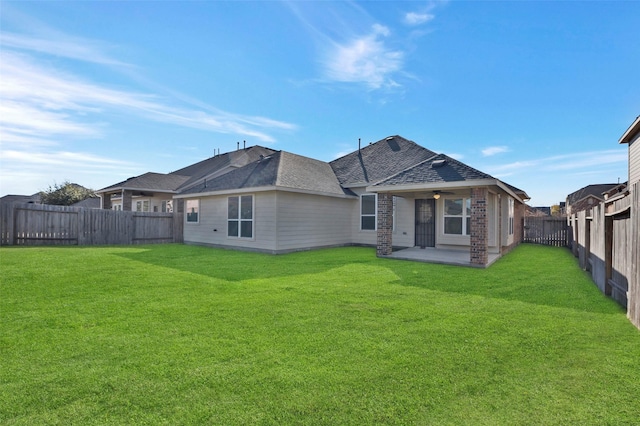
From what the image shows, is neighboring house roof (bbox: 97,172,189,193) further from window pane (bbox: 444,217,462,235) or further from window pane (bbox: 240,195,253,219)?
window pane (bbox: 444,217,462,235)

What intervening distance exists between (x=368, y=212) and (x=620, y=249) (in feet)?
32.9

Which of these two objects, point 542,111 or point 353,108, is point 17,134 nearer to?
point 353,108

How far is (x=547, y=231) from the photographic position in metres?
17.7

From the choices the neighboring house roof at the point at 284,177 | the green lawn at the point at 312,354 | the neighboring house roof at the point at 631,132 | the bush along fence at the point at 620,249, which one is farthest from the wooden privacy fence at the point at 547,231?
the green lawn at the point at 312,354

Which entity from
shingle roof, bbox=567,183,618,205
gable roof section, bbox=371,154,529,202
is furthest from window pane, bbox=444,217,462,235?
shingle roof, bbox=567,183,618,205

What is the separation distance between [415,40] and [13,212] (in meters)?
17.6

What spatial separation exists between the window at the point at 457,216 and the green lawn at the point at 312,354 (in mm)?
5833

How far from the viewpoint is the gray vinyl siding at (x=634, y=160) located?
14.6 metres

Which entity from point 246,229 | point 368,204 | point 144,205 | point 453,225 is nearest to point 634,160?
point 453,225

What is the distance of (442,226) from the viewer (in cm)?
1278

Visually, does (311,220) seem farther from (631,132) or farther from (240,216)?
(631,132)

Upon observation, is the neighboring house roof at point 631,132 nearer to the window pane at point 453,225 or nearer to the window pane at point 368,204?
the window pane at point 453,225

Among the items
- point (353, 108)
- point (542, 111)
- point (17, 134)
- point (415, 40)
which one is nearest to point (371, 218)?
point (353, 108)

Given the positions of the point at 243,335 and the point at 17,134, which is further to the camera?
the point at 17,134
